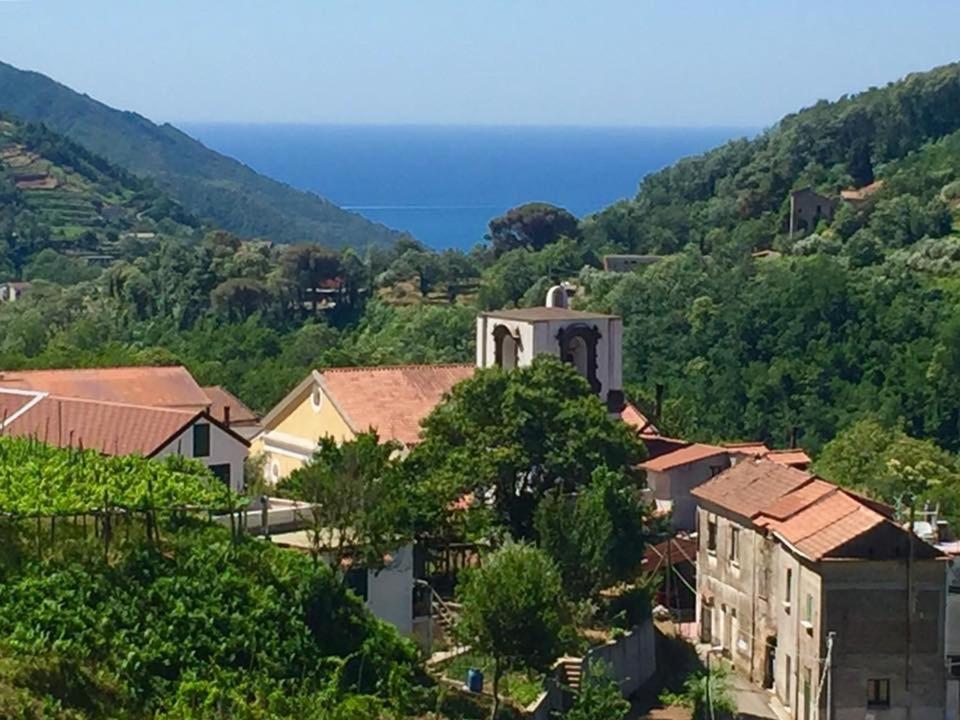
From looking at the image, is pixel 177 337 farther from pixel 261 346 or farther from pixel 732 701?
pixel 732 701

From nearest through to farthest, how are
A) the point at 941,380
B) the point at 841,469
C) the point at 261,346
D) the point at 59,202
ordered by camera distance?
the point at 841,469
the point at 941,380
the point at 261,346
the point at 59,202

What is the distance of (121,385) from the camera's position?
33438mm

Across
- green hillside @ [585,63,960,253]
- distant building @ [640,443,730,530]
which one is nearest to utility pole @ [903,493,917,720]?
distant building @ [640,443,730,530]

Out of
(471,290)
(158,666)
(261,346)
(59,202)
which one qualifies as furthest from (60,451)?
(59,202)

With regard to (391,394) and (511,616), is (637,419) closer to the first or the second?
(391,394)

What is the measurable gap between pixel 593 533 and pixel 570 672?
249 centimetres

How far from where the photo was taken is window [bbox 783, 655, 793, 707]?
26.5 metres

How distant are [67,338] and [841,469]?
27.8 metres

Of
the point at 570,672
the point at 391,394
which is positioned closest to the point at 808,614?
the point at 570,672

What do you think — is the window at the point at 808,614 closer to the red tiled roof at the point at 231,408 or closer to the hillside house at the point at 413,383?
the hillside house at the point at 413,383

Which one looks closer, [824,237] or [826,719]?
[826,719]

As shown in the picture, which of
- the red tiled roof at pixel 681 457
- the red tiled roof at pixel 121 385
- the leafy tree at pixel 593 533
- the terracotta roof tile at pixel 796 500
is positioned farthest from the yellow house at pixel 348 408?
the terracotta roof tile at pixel 796 500

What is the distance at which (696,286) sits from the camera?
68.6 m

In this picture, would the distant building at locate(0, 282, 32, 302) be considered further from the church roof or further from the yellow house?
the church roof
